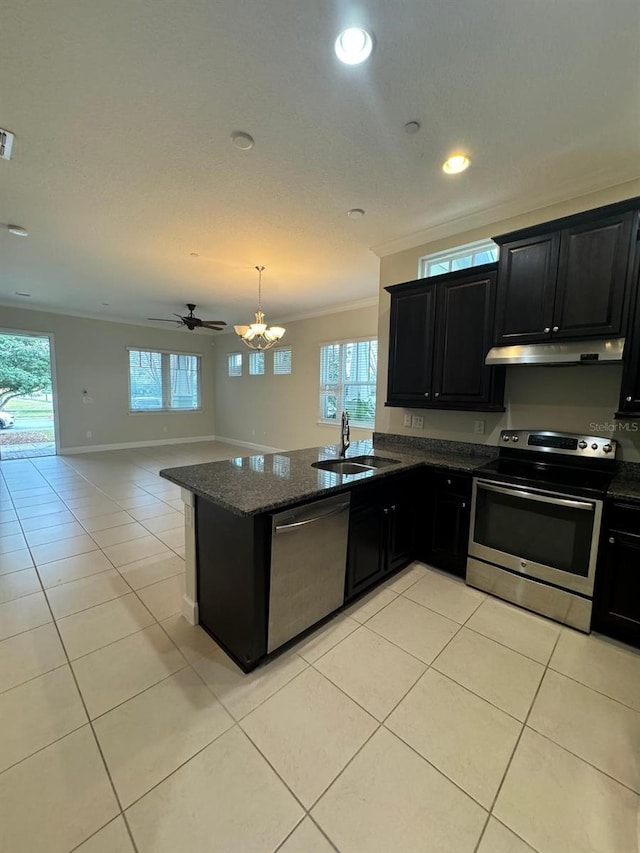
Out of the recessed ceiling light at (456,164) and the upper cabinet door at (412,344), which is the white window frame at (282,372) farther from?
the recessed ceiling light at (456,164)

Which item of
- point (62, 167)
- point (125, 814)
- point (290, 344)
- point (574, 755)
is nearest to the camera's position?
point (125, 814)

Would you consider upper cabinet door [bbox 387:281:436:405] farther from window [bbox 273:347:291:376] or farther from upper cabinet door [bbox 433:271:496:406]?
window [bbox 273:347:291:376]

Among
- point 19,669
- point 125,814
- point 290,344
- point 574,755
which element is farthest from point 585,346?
point 290,344

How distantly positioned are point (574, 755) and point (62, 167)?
168 inches

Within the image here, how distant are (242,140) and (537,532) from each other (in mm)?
2997

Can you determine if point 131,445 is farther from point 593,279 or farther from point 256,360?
point 593,279

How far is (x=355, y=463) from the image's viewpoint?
2.73m

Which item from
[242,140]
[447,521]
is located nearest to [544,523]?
[447,521]

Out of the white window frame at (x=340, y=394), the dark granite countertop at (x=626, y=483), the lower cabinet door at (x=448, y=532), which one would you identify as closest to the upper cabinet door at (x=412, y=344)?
the lower cabinet door at (x=448, y=532)

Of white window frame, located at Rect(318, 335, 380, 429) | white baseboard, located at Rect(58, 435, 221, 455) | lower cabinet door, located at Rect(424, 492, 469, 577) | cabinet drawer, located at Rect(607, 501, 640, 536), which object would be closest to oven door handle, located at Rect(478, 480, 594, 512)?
cabinet drawer, located at Rect(607, 501, 640, 536)

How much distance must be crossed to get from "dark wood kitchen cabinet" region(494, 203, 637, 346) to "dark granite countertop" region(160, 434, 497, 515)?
973 mm

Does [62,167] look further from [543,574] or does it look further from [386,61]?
[543,574]

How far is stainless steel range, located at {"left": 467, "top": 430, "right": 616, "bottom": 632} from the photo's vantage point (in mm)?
2027

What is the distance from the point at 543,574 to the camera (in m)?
2.17
